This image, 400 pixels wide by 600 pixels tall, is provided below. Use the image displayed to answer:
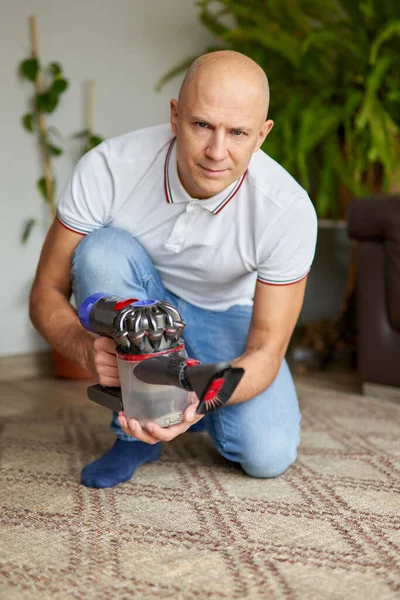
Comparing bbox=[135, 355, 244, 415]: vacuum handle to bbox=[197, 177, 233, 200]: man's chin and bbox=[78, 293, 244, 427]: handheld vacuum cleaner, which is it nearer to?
bbox=[78, 293, 244, 427]: handheld vacuum cleaner

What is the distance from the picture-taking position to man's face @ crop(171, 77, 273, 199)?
4.14 ft

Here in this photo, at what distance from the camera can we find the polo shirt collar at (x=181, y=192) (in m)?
1.44

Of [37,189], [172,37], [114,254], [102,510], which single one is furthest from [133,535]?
[172,37]

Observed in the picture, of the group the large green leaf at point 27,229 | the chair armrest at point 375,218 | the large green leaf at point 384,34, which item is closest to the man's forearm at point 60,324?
the chair armrest at point 375,218

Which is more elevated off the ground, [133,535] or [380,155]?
[380,155]

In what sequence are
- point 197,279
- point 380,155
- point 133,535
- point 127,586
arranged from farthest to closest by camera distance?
1. point 380,155
2. point 197,279
3. point 133,535
4. point 127,586

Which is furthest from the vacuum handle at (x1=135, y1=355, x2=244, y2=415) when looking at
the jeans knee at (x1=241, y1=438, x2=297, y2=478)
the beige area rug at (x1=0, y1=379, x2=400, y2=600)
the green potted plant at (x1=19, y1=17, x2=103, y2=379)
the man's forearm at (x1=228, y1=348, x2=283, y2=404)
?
the green potted plant at (x1=19, y1=17, x2=103, y2=379)

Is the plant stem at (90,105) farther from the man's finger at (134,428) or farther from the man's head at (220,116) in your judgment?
the man's finger at (134,428)

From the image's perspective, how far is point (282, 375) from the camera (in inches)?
62.7

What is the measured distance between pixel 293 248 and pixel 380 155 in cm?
126

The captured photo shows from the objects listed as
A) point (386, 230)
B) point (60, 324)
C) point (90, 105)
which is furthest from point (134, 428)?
point (90, 105)

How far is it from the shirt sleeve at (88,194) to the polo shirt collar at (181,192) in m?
0.12

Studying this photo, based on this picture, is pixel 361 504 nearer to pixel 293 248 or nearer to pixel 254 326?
pixel 254 326

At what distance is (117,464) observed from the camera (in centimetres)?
145
